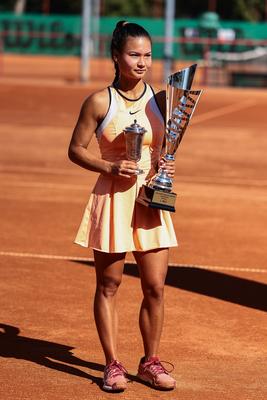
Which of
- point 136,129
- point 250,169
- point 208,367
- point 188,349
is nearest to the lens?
point 136,129

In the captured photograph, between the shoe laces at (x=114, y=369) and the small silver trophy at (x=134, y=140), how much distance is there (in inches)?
42.4

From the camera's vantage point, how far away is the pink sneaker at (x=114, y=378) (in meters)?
6.01

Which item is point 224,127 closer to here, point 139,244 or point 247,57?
point 139,244

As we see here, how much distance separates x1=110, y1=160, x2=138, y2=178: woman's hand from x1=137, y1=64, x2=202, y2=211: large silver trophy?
127mm

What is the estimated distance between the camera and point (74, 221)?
1212 centimetres

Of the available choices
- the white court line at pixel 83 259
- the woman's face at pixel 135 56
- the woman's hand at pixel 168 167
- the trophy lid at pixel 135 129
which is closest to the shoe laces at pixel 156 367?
the woman's hand at pixel 168 167

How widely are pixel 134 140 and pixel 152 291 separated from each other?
2.90 ft

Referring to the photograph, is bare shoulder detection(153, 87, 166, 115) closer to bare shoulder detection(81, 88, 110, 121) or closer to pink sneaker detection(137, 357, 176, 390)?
bare shoulder detection(81, 88, 110, 121)

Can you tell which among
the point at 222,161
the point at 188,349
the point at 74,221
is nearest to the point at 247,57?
the point at 222,161

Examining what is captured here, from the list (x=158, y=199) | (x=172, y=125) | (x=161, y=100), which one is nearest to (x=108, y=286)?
(x=158, y=199)

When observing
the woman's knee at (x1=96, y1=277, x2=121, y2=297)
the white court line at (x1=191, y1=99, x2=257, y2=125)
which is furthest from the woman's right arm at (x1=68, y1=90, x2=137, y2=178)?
the white court line at (x1=191, y1=99, x2=257, y2=125)

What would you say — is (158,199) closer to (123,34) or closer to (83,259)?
(123,34)

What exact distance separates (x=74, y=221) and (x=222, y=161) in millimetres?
6815

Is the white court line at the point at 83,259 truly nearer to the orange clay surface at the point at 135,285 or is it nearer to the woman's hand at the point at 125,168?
the orange clay surface at the point at 135,285
